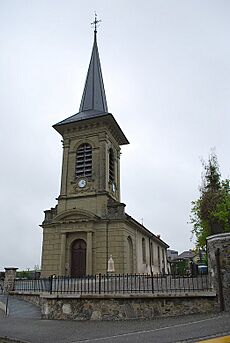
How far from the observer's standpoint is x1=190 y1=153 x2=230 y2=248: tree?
17734mm

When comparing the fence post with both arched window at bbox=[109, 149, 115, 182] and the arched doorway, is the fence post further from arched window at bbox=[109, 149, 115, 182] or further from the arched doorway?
arched window at bbox=[109, 149, 115, 182]

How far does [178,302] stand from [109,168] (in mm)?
18778

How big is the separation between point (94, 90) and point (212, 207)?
760 inches

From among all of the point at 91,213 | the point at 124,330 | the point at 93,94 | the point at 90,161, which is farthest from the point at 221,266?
the point at 93,94

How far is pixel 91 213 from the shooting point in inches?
972

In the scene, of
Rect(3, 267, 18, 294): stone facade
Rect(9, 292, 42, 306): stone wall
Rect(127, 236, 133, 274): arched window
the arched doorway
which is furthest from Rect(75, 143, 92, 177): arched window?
Rect(9, 292, 42, 306): stone wall

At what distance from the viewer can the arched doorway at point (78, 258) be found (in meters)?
24.3

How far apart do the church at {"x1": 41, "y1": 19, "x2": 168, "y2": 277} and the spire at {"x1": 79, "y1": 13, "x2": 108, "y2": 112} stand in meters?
0.23

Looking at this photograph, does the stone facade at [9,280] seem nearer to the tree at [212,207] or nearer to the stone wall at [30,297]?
the stone wall at [30,297]

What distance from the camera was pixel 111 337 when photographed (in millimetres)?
8273

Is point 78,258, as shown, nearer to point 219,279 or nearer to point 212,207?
point 212,207

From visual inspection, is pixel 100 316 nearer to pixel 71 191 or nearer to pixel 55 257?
pixel 55 257

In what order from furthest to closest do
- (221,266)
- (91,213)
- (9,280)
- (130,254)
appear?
(130,254)
(91,213)
(9,280)
(221,266)

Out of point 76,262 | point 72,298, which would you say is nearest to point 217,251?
point 72,298
